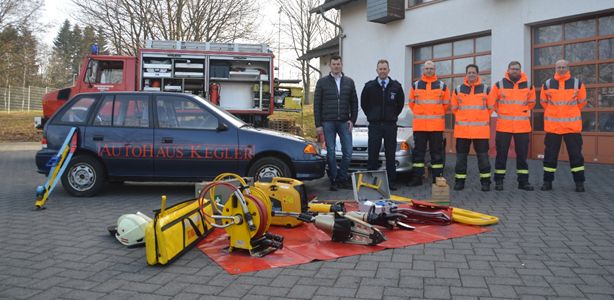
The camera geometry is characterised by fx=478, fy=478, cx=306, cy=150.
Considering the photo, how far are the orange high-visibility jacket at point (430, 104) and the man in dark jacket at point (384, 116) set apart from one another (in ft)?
1.13

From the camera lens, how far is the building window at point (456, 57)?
41.8 ft

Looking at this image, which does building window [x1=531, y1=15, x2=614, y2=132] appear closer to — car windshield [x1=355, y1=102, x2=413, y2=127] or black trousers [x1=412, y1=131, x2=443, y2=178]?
car windshield [x1=355, y1=102, x2=413, y2=127]

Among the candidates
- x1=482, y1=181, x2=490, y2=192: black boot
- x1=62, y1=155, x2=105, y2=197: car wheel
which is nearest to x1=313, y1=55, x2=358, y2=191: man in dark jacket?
x1=482, y1=181, x2=490, y2=192: black boot

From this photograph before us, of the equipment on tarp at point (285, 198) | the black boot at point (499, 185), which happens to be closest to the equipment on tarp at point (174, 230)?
the equipment on tarp at point (285, 198)

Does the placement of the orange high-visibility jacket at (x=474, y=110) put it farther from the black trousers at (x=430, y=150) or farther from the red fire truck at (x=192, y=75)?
the red fire truck at (x=192, y=75)

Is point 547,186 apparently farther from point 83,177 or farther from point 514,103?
point 83,177

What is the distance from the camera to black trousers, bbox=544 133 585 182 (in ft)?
23.7

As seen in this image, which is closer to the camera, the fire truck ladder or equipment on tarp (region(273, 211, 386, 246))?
equipment on tarp (region(273, 211, 386, 246))

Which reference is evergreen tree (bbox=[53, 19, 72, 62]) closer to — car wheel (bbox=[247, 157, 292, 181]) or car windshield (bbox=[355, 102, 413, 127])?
car windshield (bbox=[355, 102, 413, 127])

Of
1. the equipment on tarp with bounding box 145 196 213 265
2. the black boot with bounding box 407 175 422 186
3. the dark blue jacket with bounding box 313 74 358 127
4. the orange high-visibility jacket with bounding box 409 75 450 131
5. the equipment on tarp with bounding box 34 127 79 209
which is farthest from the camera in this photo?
the black boot with bounding box 407 175 422 186

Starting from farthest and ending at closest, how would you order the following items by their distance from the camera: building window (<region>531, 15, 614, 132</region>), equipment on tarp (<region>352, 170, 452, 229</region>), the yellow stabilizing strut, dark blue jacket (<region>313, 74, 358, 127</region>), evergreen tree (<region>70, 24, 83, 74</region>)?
evergreen tree (<region>70, 24, 83, 74</region>) → building window (<region>531, 15, 614, 132</region>) → dark blue jacket (<region>313, 74, 358, 127</region>) → the yellow stabilizing strut → equipment on tarp (<region>352, 170, 452, 229</region>)

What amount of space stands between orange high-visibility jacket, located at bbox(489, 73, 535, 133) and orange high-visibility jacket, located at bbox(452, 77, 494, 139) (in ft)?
0.58

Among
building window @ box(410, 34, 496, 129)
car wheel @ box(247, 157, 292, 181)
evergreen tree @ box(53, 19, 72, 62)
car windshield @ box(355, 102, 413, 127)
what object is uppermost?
evergreen tree @ box(53, 19, 72, 62)

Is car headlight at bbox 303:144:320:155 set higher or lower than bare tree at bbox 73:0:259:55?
lower
